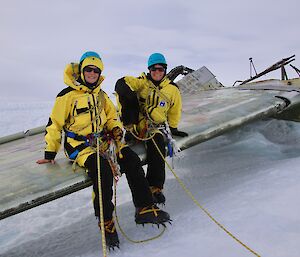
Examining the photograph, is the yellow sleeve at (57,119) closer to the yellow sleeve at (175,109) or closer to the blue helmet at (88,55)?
the blue helmet at (88,55)

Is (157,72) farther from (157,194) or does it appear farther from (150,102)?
(157,194)

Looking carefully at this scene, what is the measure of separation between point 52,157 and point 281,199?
8.07 feet

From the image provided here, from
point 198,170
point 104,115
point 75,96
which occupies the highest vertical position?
point 75,96

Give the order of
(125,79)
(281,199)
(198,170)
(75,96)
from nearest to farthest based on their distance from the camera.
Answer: (75,96), (281,199), (125,79), (198,170)

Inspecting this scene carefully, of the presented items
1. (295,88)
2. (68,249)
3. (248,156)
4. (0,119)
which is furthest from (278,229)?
(0,119)

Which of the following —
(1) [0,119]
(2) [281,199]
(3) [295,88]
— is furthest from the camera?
(1) [0,119]

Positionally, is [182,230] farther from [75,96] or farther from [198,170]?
[198,170]

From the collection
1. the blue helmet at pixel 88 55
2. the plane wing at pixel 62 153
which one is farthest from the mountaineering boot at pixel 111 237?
the blue helmet at pixel 88 55

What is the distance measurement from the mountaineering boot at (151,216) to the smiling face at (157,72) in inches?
61.5

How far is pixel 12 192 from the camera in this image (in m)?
2.98

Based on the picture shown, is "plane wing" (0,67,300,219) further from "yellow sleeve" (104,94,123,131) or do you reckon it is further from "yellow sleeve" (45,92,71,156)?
"yellow sleeve" (104,94,123,131)

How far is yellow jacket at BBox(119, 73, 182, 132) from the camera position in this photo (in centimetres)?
400

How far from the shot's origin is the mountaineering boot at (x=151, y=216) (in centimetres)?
306

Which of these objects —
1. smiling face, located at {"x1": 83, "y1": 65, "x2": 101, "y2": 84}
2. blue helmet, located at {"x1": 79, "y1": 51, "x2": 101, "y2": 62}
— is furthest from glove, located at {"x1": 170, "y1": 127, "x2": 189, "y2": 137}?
blue helmet, located at {"x1": 79, "y1": 51, "x2": 101, "y2": 62}
